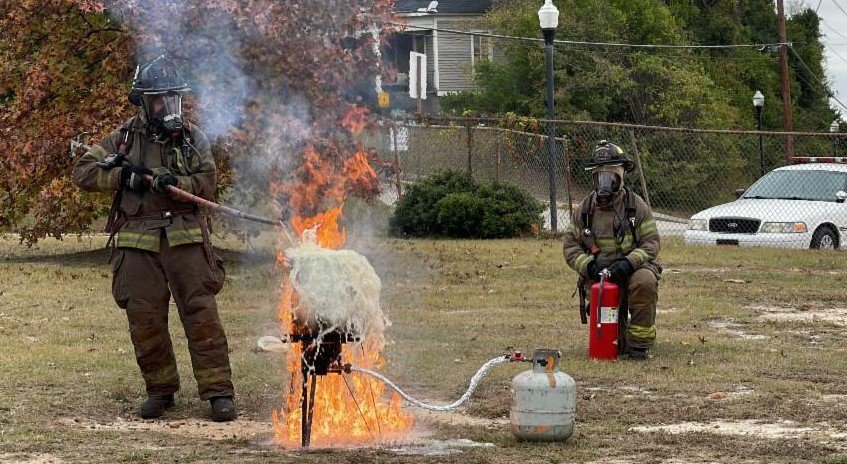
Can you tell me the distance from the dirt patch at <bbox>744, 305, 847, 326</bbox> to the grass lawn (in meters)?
0.03

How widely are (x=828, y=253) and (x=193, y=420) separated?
→ 487 inches

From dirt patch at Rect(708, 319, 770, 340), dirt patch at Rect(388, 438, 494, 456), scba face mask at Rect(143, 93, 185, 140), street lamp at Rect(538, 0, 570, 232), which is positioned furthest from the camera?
street lamp at Rect(538, 0, 570, 232)

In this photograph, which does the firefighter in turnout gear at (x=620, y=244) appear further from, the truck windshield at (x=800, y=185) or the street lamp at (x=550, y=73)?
the street lamp at (x=550, y=73)

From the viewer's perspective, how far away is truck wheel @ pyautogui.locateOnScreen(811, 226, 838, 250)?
772 inches

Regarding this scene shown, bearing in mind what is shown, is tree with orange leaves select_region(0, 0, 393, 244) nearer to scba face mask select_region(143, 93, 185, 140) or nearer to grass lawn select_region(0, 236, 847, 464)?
grass lawn select_region(0, 236, 847, 464)

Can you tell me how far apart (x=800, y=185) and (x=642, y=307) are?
10.8m

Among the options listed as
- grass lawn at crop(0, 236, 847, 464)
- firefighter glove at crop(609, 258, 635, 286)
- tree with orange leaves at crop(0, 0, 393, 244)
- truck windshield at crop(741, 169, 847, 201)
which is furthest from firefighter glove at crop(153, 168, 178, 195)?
truck windshield at crop(741, 169, 847, 201)

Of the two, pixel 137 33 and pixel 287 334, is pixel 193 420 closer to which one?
pixel 287 334

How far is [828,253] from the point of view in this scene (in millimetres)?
18703

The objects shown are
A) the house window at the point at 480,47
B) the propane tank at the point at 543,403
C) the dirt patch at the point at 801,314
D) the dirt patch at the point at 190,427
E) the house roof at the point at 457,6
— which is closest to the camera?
the propane tank at the point at 543,403

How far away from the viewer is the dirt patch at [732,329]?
38.7 ft

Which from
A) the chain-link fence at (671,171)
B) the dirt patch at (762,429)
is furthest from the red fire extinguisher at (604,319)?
the chain-link fence at (671,171)

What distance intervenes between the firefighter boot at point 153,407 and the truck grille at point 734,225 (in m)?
12.9

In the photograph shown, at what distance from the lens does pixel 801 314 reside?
13250 mm
